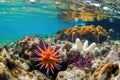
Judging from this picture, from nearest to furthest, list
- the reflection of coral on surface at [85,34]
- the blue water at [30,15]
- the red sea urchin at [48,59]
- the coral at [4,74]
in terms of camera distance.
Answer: the coral at [4,74] → the red sea urchin at [48,59] → the reflection of coral on surface at [85,34] → the blue water at [30,15]

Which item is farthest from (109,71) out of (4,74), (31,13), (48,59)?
(31,13)

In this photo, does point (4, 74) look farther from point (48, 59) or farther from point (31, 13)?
point (31, 13)

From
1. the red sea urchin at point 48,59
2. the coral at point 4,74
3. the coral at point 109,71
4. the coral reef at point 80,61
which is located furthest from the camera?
the coral reef at point 80,61

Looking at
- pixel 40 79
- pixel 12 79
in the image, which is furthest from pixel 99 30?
pixel 12 79

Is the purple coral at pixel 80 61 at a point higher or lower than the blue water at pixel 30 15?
higher

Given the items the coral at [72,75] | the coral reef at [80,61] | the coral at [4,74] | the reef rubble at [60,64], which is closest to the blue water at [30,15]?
the reef rubble at [60,64]

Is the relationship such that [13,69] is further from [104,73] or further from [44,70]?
[104,73]

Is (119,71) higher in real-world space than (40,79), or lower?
higher

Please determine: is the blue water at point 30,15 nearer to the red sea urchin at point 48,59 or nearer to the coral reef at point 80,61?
the coral reef at point 80,61
